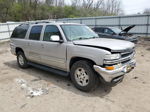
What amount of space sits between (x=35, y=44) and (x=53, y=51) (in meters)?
1.02

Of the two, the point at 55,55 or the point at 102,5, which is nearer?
the point at 55,55

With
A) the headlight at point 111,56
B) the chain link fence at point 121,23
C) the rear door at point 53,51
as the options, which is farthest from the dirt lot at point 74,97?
the chain link fence at point 121,23

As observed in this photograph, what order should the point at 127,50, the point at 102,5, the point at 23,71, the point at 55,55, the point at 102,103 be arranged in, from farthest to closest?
1. the point at 102,5
2. the point at 23,71
3. the point at 55,55
4. the point at 127,50
5. the point at 102,103

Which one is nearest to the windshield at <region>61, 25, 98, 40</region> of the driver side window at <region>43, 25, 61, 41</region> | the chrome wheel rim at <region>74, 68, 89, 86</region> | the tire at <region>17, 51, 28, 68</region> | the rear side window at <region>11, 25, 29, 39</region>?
the driver side window at <region>43, 25, 61, 41</region>

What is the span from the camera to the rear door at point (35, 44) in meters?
4.98

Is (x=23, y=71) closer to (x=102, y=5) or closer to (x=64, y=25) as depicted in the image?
(x=64, y=25)

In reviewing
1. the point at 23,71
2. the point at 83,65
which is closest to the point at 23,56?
the point at 23,71

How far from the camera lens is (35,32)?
17.1 feet

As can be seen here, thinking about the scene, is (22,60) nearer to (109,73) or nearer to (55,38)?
(55,38)

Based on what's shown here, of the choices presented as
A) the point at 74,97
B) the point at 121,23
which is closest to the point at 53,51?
the point at 74,97

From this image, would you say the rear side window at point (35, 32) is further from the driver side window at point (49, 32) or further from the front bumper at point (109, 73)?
the front bumper at point (109, 73)

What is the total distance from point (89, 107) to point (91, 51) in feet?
4.14

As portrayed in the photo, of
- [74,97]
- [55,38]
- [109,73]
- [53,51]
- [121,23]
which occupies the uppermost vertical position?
[121,23]

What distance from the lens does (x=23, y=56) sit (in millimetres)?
5969
